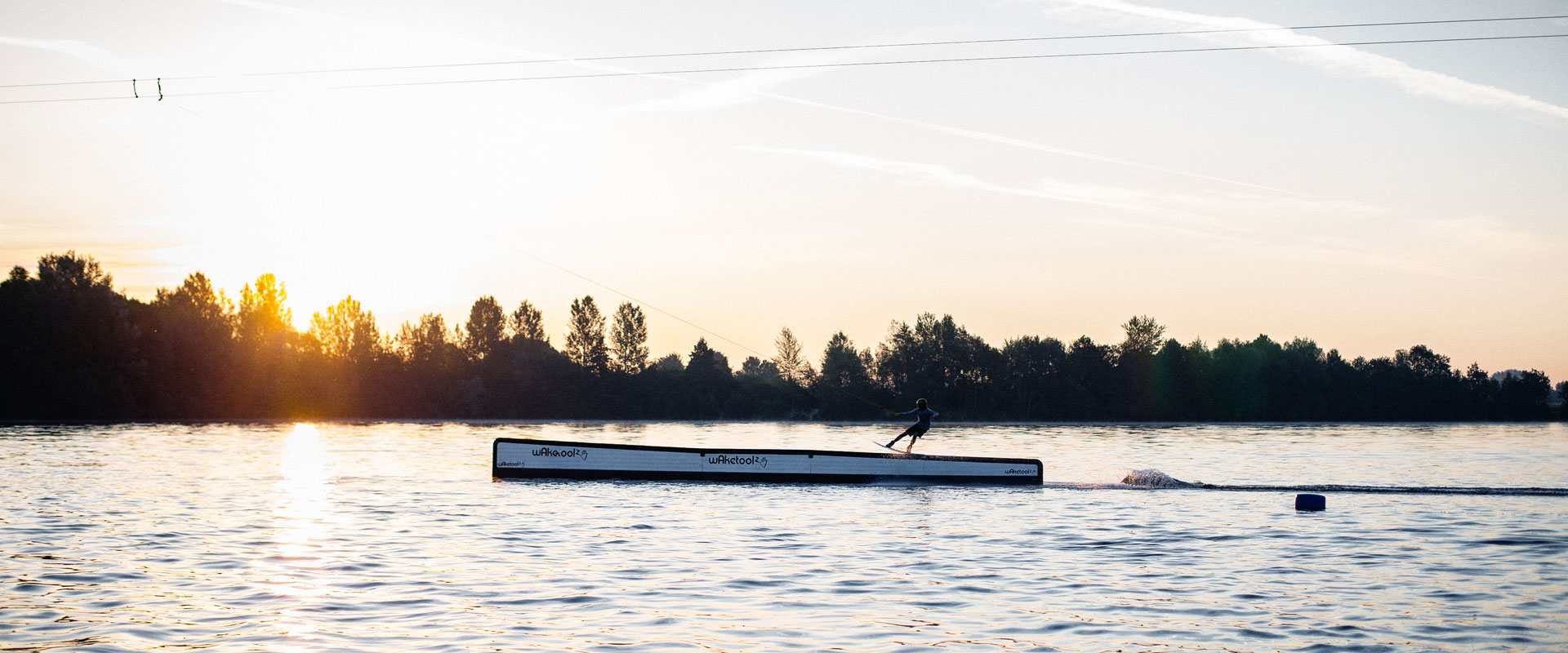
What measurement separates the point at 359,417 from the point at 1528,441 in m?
108

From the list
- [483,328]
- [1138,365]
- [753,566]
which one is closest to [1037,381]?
[1138,365]

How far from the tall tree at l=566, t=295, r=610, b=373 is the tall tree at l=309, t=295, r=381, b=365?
22846mm

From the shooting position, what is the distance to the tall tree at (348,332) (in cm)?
13962

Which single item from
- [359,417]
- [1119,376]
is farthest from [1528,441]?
[359,417]

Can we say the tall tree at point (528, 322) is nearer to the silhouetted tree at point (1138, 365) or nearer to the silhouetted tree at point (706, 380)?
the silhouetted tree at point (706, 380)

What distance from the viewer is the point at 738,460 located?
1485 inches

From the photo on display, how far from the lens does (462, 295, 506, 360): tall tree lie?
143 meters

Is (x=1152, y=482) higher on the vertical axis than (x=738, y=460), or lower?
lower

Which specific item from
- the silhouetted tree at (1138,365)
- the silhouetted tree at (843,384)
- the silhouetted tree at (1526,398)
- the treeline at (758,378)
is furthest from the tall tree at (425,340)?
the silhouetted tree at (1526,398)

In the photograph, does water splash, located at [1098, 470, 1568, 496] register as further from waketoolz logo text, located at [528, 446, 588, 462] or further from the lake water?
waketoolz logo text, located at [528, 446, 588, 462]

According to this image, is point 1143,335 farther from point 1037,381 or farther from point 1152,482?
point 1152,482

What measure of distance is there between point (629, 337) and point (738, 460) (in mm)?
114876

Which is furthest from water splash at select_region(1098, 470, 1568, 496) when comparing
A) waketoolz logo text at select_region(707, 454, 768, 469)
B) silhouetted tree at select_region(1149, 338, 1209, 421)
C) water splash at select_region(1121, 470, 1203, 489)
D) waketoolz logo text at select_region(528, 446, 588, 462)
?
silhouetted tree at select_region(1149, 338, 1209, 421)

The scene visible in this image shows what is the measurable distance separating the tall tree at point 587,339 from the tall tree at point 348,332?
2285 cm
